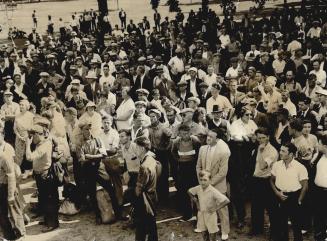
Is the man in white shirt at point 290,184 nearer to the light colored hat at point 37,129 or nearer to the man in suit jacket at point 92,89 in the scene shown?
the light colored hat at point 37,129

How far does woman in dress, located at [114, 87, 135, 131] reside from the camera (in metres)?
9.92

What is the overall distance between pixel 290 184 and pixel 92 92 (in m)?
6.24

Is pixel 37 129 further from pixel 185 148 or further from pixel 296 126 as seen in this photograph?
pixel 296 126

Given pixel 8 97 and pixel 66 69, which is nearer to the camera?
pixel 8 97

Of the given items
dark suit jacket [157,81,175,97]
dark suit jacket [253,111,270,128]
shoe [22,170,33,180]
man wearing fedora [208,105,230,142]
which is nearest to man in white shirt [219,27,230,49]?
dark suit jacket [157,81,175,97]

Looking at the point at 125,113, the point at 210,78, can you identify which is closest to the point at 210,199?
the point at 125,113

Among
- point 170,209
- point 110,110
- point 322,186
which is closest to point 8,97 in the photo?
point 110,110

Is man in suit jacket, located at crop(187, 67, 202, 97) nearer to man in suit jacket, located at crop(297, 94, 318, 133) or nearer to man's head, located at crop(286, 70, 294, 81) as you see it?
man's head, located at crop(286, 70, 294, 81)

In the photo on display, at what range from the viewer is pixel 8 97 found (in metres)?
10.4

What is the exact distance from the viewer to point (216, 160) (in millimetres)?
7410

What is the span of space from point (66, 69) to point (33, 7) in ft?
121

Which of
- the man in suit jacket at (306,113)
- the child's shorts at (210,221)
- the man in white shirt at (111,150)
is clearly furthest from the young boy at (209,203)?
the man in suit jacket at (306,113)

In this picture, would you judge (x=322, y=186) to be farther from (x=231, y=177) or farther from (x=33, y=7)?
(x=33, y=7)

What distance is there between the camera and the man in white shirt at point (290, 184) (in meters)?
6.91
